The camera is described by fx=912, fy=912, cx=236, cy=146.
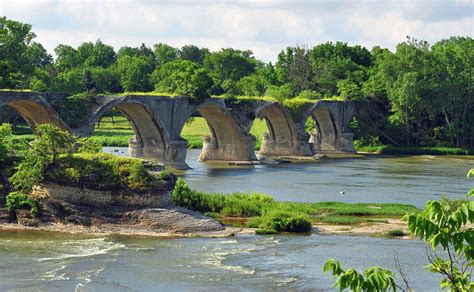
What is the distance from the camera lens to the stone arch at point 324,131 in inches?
4855

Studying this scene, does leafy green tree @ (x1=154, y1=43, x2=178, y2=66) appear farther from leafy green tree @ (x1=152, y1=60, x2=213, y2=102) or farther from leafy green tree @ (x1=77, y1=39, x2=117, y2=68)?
leafy green tree @ (x1=152, y1=60, x2=213, y2=102)

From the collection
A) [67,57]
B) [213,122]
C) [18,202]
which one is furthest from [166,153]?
[67,57]

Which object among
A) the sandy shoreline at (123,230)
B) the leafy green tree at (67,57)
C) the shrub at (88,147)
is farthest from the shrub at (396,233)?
the leafy green tree at (67,57)

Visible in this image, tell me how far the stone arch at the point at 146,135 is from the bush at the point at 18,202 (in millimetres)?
37318

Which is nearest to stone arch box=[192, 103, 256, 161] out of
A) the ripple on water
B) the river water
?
the river water

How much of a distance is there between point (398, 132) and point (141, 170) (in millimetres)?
→ 78571

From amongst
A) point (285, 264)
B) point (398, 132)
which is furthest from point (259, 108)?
point (285, 264)

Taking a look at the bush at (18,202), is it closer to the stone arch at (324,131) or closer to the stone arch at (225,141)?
the stone arch at (225,141)

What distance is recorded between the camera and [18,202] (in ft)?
165

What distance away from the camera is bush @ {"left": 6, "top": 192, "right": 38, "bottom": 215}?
50.0 m

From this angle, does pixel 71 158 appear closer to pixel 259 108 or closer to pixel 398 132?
pixel 259 108

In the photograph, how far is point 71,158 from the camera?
170 feet

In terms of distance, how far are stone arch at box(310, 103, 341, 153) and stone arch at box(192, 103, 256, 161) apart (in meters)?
22.9

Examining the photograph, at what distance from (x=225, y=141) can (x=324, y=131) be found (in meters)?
26.5
